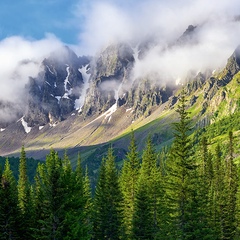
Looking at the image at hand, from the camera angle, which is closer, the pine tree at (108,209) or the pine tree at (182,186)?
the pine tree at (182,186)

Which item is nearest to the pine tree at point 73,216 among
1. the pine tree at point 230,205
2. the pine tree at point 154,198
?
the pine tree at point 154,198

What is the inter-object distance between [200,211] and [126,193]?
32.5 metres

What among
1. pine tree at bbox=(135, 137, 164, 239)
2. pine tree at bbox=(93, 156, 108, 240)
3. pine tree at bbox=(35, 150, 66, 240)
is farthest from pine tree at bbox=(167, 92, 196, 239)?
pine tree at bbox=(93, 156, 108, 240)

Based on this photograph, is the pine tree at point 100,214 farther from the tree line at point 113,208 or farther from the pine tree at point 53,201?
the pine tree at point 53,201

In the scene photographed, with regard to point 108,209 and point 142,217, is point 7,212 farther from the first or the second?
point 108,209

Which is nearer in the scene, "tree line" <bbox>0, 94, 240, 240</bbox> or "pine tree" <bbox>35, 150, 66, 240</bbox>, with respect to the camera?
"pine tree" <bbox>35, 150, 66, 240</bbox>

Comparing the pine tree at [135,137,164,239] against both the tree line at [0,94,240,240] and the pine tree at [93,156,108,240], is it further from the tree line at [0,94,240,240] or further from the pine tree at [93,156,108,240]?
the pine tree at [93,156,108,240]

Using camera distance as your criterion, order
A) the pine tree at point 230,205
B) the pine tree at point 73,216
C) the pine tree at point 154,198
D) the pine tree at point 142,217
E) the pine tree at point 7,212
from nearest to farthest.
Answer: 1. the pine tree at point 73,216
2. the pine tree at point 7,212
3. the pine tree at point 142,217
4. the pine tree at point 154,198
5. the pine tree at point 230,205

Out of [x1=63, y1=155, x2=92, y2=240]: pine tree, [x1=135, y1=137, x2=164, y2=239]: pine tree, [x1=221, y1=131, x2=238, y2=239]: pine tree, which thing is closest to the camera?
[x1=63, y1=155, x2=92, y2=240]: pine tree

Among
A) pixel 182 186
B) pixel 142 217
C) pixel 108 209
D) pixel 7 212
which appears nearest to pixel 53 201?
pixel 7 212

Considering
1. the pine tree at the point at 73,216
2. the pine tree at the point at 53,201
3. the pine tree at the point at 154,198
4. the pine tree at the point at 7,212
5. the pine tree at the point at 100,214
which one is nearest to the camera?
the pine tree at the point at 73,216

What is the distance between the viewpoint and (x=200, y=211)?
44.9 metres

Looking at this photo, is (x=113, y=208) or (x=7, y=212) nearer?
(x=7, y=212)

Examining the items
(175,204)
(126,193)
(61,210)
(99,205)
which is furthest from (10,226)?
(126,193)
